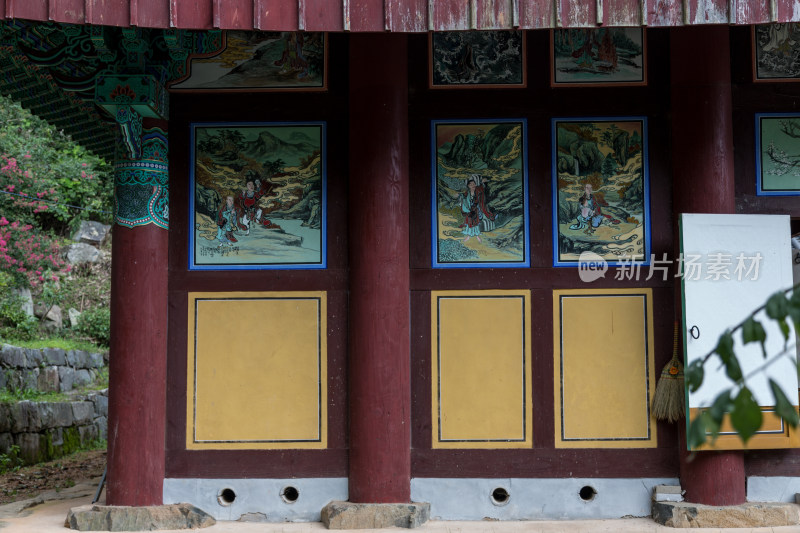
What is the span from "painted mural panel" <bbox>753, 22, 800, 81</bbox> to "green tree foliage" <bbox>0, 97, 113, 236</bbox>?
12571 mm

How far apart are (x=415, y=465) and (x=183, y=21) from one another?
12.1 ft

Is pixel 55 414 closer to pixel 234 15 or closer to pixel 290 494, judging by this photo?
pixel 290 494

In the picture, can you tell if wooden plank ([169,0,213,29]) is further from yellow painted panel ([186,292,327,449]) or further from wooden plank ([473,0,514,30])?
yellow painted panel ([186,292,327,449])

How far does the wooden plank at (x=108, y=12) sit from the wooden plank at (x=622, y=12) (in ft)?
9.96

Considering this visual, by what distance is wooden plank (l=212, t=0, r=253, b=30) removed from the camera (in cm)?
576

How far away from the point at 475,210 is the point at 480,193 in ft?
0.48

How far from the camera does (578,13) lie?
575cm

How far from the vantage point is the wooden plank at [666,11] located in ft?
18.8

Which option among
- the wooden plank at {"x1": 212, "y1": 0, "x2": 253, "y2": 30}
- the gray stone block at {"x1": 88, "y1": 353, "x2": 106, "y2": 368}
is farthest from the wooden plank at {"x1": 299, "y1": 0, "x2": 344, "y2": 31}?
the gray stone block at {"x1": 88, "y1": 353, "x2": 106, "y2": 368}

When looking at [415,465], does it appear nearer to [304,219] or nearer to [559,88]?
[304,219]

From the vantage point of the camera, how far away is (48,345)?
51.6ft

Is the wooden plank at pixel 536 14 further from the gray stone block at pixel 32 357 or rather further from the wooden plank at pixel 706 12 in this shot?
the gray stone block at pixel 32 357

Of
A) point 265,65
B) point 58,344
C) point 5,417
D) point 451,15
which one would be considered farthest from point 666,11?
point 58,344

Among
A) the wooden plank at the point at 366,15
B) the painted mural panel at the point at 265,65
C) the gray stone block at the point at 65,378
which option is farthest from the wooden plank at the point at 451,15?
the gray stone block at the point at 65,378
